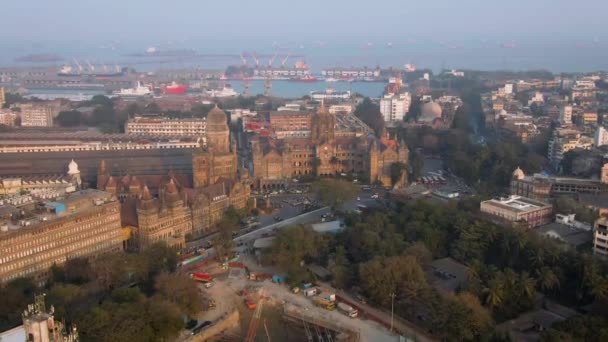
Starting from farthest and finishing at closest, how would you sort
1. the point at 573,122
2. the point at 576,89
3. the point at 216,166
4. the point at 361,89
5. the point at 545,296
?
the point at 361,89, the point at 576,89, the point at 573,122, the point at 216,166, the point at 545,296

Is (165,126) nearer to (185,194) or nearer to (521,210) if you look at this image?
(185,194)

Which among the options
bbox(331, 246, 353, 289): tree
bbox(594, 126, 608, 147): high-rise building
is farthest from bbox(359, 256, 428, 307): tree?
bbox(594, 126, 608, 147): high-rise building

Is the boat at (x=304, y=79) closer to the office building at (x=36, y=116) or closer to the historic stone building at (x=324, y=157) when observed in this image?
the office building at (x=36, y=116)

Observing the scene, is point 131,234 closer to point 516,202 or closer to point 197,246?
point 197,246

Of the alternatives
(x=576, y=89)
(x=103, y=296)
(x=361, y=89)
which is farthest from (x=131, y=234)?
(x=361, y=89)

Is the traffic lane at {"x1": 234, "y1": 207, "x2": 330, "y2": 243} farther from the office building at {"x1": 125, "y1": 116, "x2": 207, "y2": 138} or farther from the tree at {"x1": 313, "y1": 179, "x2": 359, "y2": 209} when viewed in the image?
the office building at {"x1": 125, "y1": 116, "x2": 207, "y2": 138}

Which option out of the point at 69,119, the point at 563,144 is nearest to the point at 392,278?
the point at 563,144
